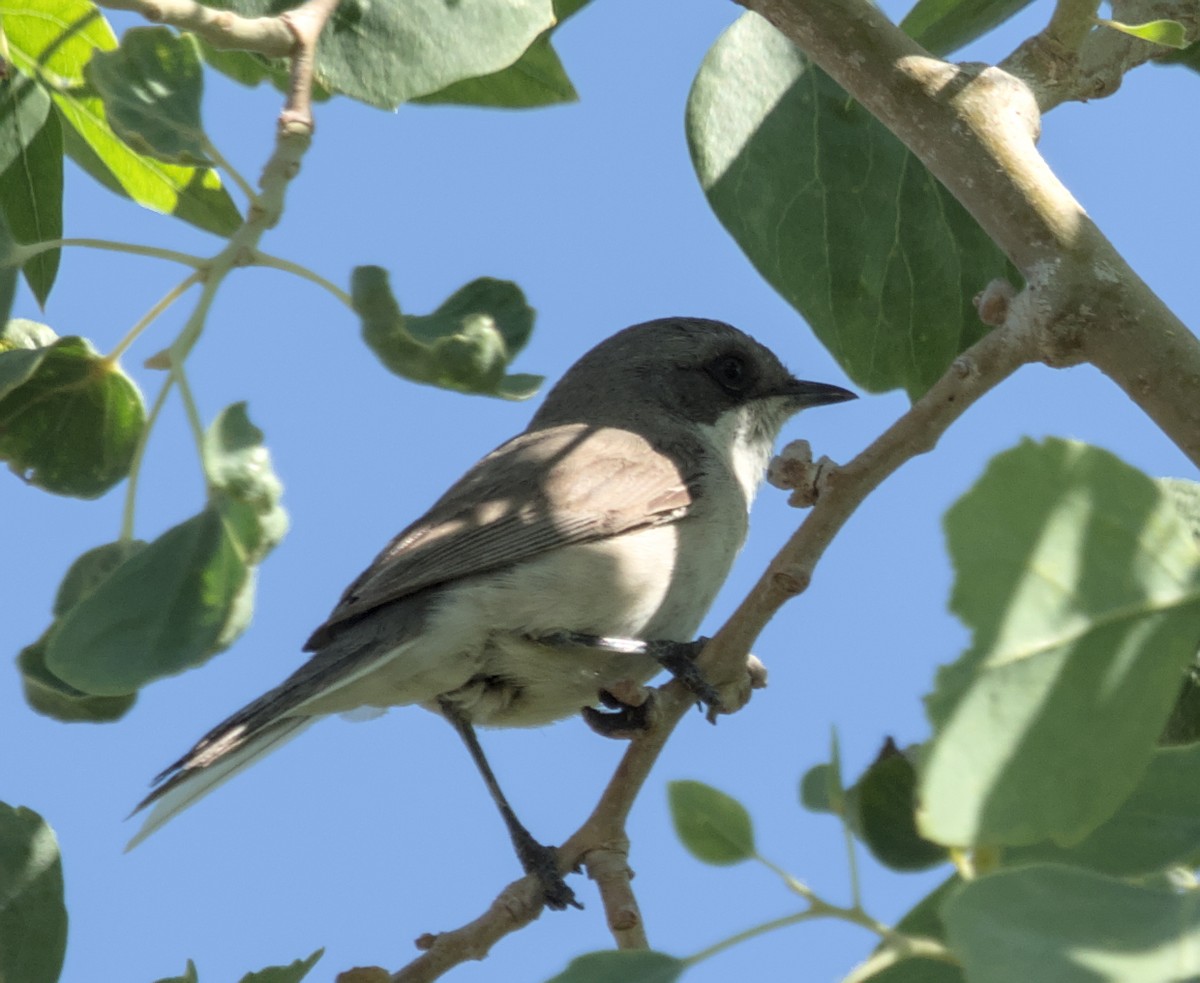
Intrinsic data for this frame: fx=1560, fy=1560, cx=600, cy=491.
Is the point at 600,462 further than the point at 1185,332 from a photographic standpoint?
Yes

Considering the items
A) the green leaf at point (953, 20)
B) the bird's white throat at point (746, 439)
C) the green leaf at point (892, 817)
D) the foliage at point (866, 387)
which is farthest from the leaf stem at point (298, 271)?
the bird's white throat at point (746, 439)

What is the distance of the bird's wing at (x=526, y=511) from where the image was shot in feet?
15.0

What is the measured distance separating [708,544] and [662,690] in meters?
1.58

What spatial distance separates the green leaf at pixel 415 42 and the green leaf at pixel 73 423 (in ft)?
2.34

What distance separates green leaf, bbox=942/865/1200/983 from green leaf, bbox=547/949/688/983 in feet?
1.87

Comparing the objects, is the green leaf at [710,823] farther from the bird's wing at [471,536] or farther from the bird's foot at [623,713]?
the bird's wing at [471,536]

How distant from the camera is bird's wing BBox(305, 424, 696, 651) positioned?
179 inches

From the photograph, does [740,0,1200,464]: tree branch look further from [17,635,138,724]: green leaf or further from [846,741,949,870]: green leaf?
[17,635,138,724]: green leaf

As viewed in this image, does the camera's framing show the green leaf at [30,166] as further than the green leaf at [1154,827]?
Yes

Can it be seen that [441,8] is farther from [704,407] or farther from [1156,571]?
[704,407]

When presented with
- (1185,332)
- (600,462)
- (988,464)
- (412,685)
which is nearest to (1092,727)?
(988,464)

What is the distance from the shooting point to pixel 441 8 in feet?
9.74

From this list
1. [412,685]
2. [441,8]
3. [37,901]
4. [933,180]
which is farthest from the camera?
[412,685]

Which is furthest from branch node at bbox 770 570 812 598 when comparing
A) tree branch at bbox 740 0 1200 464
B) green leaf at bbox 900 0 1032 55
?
green leaf at bbox 900 0 1032 55
